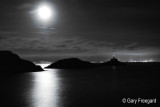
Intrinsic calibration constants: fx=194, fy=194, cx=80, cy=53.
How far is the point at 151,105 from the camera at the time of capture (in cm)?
3095

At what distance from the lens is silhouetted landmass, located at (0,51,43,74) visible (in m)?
137

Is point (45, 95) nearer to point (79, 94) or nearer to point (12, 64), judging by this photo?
point (79, 94)

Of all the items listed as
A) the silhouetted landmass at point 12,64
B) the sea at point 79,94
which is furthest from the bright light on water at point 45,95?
the silhouetted landmass at point 12,64

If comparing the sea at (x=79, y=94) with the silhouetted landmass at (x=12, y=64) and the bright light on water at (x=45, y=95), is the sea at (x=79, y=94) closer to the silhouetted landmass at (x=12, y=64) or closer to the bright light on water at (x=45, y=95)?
the bright light on water at (x=45, y=95)

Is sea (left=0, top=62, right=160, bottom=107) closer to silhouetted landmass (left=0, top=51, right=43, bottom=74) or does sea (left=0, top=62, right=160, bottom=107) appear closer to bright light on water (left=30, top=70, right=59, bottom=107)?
bright light on water (left=30, top=70, right=59, bottom=107)

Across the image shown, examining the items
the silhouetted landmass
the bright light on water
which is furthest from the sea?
the silhouetted landmass

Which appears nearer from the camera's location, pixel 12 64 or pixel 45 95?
pixel 45 95

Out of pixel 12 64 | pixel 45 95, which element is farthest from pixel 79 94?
pixel 12 64

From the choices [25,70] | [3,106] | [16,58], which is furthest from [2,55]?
[3,106]

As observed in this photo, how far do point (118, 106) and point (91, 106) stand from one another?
4360mm

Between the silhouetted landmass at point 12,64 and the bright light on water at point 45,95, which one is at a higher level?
the silhouetted landmass at point 12,64

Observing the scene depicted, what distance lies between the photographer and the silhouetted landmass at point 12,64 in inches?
5380

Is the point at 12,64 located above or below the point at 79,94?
above

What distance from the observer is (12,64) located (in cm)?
14250
